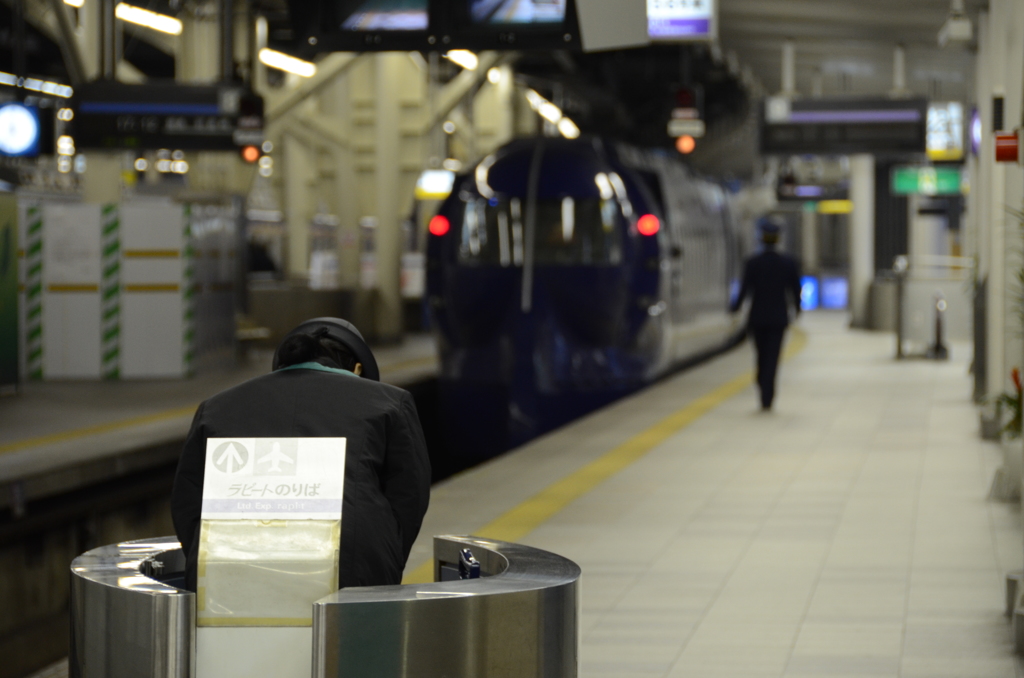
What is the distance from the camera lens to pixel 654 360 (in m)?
13.3

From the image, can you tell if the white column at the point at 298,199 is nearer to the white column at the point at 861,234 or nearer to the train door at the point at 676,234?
the white column at the point at 861,234

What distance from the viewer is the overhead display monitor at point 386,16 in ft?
25.8

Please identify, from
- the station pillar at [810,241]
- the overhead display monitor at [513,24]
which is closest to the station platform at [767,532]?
the overhead display monitor at [513,24]

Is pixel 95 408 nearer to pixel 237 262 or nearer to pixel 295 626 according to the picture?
pixel 237 262

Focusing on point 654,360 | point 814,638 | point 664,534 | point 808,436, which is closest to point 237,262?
point 654,360

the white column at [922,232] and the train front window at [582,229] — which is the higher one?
the white column at [922,232]

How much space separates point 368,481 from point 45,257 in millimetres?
12314

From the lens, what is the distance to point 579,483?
8.95 metres

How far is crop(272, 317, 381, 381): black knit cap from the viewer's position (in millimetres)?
3500

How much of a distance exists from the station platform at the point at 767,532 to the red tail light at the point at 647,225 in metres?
1.59

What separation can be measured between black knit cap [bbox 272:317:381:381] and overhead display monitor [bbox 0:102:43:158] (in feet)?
39.3

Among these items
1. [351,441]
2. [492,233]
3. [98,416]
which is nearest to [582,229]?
[492,233]

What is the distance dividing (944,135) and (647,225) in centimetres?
1252

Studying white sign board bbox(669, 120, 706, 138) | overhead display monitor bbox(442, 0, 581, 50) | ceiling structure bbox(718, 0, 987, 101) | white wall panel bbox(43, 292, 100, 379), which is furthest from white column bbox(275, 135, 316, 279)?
overhead display monitor bbox(442, 0, 581, 50)
